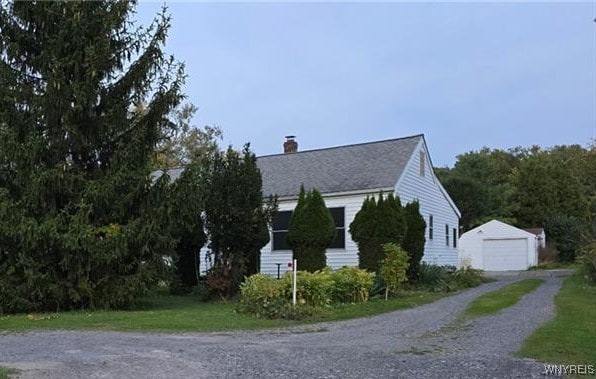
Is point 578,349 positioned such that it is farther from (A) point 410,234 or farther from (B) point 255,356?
(A) point 410,234

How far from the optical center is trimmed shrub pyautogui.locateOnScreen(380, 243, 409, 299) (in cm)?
1586

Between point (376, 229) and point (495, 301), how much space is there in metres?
3.82

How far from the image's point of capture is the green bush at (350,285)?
14.6 m

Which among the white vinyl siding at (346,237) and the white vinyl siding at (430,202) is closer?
the white vinyl siding at (346,237)

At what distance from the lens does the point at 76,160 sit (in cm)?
1492

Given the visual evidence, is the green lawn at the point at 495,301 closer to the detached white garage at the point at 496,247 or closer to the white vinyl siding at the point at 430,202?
the white vinyl siding at the point at 430,202

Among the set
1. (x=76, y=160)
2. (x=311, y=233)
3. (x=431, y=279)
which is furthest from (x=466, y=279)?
(x=76, y=160)

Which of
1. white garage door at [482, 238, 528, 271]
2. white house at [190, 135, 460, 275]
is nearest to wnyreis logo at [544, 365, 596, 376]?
white house at [190, 135, 460, 275]

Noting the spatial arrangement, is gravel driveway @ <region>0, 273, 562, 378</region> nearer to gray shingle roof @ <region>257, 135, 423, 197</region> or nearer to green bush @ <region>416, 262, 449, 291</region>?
green bush @ <region>416, 262, 449, 291</region>

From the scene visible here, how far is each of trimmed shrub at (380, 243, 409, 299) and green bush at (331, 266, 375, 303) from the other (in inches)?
29.4

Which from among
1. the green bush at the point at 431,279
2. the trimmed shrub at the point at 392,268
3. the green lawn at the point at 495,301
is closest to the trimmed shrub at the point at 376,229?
the trimmed shrub at the point at 392,268

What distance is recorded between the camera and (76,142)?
14477 millimetres

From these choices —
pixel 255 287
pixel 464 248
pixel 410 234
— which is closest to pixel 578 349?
pixel 255 287

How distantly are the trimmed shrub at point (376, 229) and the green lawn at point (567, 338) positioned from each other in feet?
16.1
